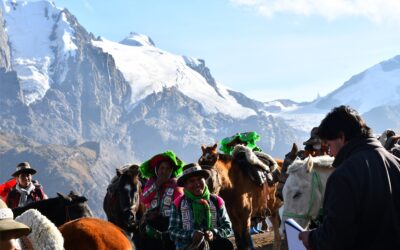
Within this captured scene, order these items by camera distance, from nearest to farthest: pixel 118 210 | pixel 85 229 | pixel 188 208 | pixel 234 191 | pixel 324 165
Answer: pixel 85 229 → pixel 324 165 → pixel 188 208 → pixel 118 210 → pixel 234 191

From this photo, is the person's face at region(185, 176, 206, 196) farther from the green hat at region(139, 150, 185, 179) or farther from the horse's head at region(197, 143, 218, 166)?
the horse's head at region(197, 143, 218, 166)

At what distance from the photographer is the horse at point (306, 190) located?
6.43m

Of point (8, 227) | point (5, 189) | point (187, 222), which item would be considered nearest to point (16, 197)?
point (5, 189)

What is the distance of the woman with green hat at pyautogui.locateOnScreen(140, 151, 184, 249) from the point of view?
838 cm

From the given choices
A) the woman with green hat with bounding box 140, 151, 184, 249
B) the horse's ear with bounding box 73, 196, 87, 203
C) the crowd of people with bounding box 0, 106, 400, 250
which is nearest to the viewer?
the crowd of people with bounding box 0, 106, 400, 250

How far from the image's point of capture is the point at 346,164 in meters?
4.37

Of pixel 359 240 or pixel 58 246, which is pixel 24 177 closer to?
pixel 58 246

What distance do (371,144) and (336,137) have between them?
251mm

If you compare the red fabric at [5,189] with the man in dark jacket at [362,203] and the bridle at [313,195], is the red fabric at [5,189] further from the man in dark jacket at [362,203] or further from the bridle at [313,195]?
the man in dark jacket at [362,203]

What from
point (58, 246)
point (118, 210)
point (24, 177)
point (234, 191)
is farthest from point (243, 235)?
point (58, 246)

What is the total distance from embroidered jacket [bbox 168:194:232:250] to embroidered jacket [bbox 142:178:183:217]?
94cm

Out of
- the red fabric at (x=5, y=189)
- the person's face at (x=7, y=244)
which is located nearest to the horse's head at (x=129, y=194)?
the red fabric at (x=5, y=189)

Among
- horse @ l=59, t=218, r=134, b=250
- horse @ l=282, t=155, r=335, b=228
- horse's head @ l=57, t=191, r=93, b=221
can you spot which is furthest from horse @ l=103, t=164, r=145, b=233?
horse @ l=282, t=155, r=335, b=228

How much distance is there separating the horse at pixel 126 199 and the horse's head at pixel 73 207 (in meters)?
2.35
